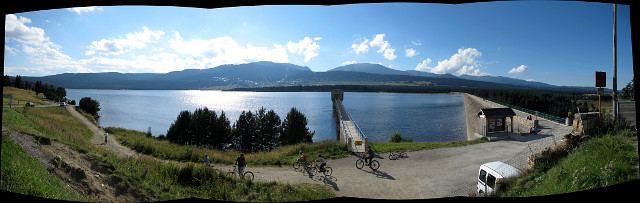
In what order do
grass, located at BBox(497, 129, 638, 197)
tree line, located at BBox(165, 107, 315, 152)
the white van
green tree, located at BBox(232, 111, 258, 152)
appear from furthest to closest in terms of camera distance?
green tree, located at BBox(232, 111, 258, 152), tree line, located at BBox(165, 107, 315, 152), the white van, grass, located at BBox(497, 129, 638, 197)

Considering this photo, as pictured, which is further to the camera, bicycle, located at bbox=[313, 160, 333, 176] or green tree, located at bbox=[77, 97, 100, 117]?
green tree, located at bbox=[77, 97, 100, 117]

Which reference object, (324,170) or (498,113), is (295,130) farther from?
(324,170)

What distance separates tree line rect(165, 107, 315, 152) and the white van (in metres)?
20.0

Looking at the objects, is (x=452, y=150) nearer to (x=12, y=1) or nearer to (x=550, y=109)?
(x=12, y=1)

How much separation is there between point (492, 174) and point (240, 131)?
23355mm

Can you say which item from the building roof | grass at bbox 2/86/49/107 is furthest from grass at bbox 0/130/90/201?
the building roof

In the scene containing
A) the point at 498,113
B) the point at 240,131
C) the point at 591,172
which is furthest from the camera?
the point at 240,131

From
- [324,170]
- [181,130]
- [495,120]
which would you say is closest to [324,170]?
[324,170]

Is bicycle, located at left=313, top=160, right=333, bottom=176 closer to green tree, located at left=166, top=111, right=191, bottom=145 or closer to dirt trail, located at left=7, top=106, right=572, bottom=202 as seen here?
dirt trail, located at left=7, top=106, right=572, bottom=202

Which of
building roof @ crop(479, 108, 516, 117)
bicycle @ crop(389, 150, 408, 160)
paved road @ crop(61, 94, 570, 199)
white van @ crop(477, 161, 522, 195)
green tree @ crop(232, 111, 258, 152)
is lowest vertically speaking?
green tree @ crop(232, 111, 258, 152)

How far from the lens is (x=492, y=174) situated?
5062mm

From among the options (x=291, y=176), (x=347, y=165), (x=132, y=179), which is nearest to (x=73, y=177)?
(x=132, y=179)

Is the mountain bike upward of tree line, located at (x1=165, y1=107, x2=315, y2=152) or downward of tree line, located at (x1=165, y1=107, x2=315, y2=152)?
upward

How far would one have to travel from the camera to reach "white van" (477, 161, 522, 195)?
4.91m
